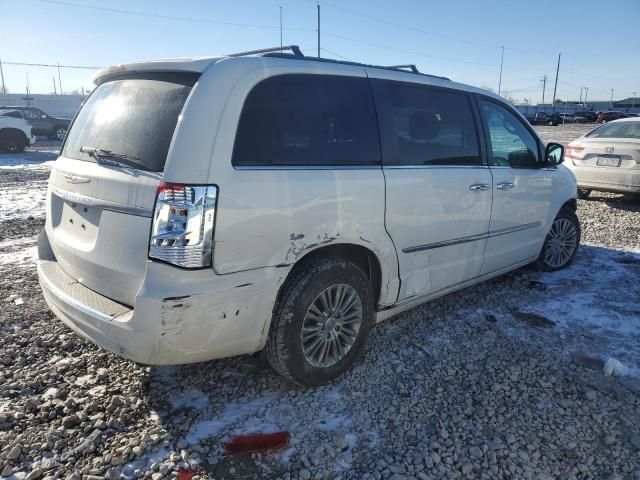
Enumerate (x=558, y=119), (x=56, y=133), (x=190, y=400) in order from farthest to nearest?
(x=558, y=119) → (x=56, y=133) → (x=190, y=400)

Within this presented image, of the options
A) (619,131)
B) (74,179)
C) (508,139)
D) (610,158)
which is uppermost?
(619,131)

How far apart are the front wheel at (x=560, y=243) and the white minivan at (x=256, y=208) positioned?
72.7 inches

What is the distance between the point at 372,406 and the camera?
2.87 m

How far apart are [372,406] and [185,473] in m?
1.11

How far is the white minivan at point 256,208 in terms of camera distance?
7.72 feet

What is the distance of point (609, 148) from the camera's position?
8.28 m

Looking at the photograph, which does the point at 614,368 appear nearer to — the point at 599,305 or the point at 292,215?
the point at 599,305

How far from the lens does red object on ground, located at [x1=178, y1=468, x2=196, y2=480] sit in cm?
229

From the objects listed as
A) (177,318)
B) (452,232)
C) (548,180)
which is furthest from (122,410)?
(548,180)

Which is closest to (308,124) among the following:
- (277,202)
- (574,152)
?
(277,202)

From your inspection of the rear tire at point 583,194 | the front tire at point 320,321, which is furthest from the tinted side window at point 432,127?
the rear tire at point 583,194

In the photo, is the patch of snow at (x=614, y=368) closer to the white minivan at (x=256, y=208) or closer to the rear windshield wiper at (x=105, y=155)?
the white minivan at (x=256, y=208)

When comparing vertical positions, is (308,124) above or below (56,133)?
below

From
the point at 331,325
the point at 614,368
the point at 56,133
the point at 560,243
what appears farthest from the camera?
the point at 56,133
